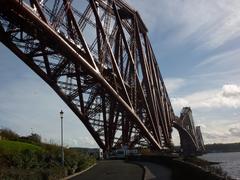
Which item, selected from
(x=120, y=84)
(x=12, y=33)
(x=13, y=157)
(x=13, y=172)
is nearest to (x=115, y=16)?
(x=120, y=84)

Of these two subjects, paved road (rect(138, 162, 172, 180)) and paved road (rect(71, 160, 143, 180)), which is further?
paved road (rect(71, 160, 143, 180))

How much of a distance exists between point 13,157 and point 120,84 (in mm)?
32146

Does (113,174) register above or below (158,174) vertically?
above

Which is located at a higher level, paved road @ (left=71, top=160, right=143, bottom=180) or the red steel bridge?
the red steel bridge

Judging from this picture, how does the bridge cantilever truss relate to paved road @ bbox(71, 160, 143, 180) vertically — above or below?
above

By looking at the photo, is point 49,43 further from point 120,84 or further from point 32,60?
point 120,84

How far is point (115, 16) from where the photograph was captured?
189 feet

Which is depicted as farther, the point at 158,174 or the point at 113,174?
the point at 113,174

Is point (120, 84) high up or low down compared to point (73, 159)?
up

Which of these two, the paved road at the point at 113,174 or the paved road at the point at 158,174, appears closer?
the paved road at the point at 158,174

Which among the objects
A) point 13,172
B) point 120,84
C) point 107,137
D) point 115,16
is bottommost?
point 13,172

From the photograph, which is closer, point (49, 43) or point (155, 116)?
point (49, 43)

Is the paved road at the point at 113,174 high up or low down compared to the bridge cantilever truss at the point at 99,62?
down

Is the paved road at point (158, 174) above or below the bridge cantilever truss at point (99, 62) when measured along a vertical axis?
below
